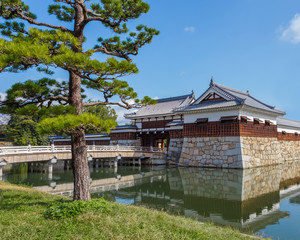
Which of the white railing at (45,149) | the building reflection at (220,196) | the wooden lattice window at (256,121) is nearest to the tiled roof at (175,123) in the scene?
the white railing at (45,149)

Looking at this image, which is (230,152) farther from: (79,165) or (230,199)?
(79,165)

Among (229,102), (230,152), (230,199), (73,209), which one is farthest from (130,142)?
(73,209)

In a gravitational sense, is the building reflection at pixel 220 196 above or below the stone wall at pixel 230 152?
below

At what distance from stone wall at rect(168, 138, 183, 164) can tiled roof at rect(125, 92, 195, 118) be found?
3.68m

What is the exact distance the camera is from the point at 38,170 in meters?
21.8

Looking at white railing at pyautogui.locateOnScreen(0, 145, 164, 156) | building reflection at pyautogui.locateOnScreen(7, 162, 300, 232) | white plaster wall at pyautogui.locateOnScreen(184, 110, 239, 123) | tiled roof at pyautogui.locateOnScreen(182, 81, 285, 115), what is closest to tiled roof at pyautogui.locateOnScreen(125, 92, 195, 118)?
white plaster wall at pyautogui.locateOnScreen(184, 110, 239, 123)

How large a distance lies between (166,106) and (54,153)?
47.9ft

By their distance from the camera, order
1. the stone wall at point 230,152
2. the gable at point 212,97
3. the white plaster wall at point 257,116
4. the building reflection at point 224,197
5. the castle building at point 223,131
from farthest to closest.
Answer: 1. the gable at point 212,97
2. the white plaster wall at point 257,116
3. the castle building at point 223,131
4. the stone wall at point 230,152
5. the building reflection at point 224,197

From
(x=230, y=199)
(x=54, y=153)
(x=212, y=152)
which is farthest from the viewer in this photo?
(x=212, y=152)

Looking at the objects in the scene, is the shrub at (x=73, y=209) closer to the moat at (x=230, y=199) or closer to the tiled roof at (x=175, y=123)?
the moat at (x=230, y=199)

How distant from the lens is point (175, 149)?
24.9 metres

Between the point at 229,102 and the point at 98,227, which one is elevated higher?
the point at 229,102

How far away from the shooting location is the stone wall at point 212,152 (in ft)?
64.0

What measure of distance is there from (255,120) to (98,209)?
19143mm
